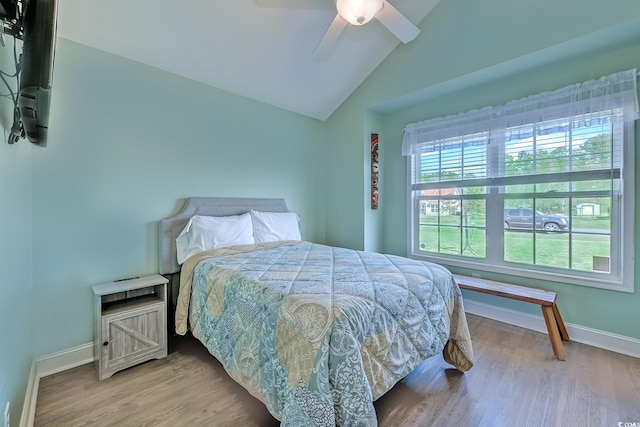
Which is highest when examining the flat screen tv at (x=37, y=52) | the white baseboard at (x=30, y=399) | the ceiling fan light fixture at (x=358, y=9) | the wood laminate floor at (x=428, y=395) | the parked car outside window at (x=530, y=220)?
the ceiling fan light fixture at (x=358, y=9)

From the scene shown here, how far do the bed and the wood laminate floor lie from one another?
0.22m

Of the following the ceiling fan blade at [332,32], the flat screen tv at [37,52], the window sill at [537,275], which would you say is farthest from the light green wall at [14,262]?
the window sill at [537,275]

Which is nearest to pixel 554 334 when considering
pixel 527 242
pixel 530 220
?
pixel 527 242

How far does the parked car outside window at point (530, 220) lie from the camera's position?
2541mm

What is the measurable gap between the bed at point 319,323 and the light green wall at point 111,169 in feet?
1.16

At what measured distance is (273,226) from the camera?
309 cm

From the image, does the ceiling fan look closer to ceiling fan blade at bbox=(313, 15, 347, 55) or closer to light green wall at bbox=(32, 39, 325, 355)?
ceiling fan blade at bbox=(313, 15, 347, 55)

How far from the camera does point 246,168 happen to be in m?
3.16

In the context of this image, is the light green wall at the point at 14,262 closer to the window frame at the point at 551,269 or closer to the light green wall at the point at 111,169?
the light green wall at the point at 111,169

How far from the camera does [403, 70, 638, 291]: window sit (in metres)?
2.23

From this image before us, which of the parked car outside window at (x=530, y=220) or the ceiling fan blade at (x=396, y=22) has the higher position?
the ceiling fan blade at (x=396, y=22)

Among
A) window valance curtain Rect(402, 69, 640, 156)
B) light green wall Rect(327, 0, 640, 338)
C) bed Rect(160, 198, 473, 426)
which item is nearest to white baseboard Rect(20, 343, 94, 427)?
bed Rect(160, 198, 473, 426)

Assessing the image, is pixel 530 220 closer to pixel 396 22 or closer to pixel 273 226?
pixel 396 22

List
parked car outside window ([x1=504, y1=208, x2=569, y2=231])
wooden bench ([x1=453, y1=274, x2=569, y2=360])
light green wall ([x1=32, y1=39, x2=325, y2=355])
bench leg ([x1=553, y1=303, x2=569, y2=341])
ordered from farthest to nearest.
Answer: parked car outside window ([x1=504, y1=208, x2=569, y2=231]) < bench leg ([x1=553, y1=303, x2=569, y2=341]) < wooden bench ([x1=453, y1=274, x2=569, y2=360]) < light green wall ([x1=32, y1=39, x2=325, y2=355])
